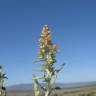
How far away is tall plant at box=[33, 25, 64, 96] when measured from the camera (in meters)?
14.3

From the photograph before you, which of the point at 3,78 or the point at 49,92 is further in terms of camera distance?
the point at 3,78

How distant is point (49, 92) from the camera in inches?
561

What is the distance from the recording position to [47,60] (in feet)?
48.5

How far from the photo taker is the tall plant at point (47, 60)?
14328 mm

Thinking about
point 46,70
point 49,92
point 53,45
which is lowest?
point 49,92

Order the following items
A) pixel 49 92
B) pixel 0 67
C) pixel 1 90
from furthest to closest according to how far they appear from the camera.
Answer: pixel 0 67 → pixel 1 90 → pixel 49 92

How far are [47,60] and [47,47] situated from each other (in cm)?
57

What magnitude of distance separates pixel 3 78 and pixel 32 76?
4.18 meters

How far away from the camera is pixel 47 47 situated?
48.0 ft

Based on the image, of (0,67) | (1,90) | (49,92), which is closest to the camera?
(49,92)

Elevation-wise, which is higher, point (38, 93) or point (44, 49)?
point (44, 49)

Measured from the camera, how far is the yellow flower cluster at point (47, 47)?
563 inches

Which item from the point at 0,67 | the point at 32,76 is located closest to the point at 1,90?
the point at 0,67

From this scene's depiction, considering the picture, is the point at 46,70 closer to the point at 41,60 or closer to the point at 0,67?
the point at 41,60
